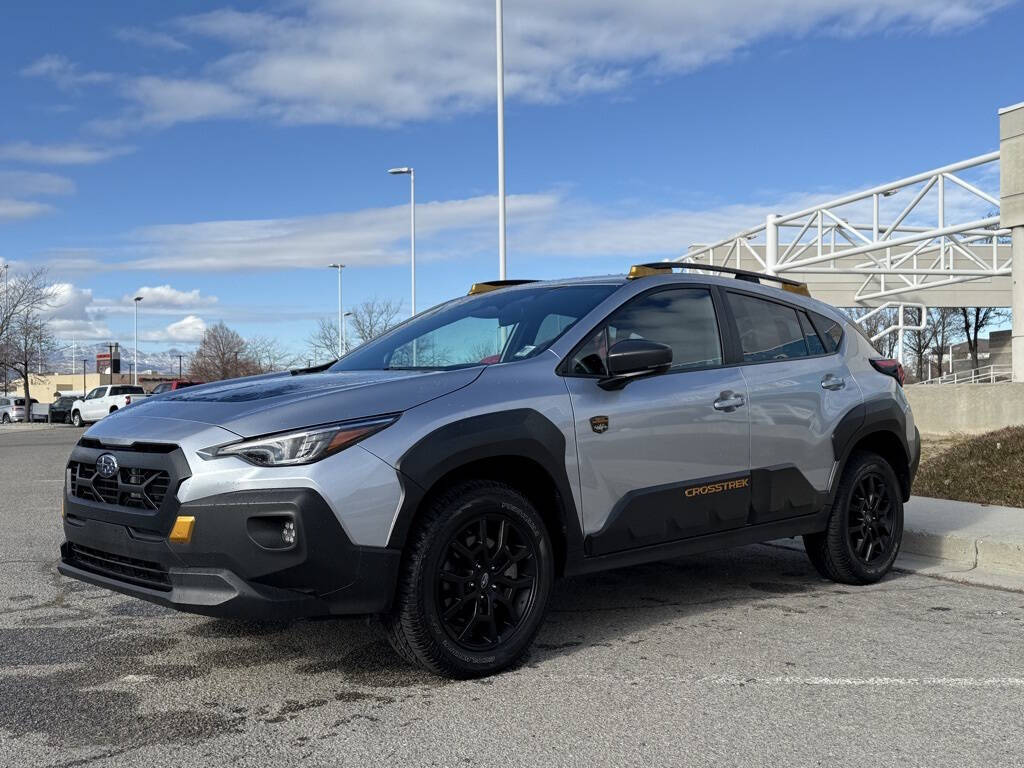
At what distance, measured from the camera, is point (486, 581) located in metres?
4.28

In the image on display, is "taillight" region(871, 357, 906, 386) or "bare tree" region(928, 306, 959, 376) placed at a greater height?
"bare tree" region(928, 306, 959, 376)

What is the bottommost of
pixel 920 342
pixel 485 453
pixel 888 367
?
pixel 485 453

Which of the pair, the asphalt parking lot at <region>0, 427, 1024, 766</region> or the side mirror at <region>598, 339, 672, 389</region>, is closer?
the asphalt parking lot at <region>0, 427, 1024, 766</region>

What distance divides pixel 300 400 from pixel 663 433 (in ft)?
5.91

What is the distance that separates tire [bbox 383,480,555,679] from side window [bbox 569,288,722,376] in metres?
0.90

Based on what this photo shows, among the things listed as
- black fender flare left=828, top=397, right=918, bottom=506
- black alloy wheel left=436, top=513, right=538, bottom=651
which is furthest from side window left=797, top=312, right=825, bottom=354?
black alloy wheel left=436, top=513, right=538, bottom=651

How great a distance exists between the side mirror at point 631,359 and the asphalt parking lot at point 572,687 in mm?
1260

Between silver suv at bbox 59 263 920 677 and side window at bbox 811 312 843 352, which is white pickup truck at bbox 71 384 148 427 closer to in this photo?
side window at bbox 811 312 843 352

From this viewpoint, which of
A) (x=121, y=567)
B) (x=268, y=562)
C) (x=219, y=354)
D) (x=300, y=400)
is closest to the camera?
(x=268, y=562)

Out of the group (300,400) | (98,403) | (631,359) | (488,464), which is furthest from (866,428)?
(98,403)

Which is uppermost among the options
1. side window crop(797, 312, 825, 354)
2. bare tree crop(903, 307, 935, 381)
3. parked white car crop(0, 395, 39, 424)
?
bare tree crop(903, 307, 935, 381)

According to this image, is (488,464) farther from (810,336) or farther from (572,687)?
(810,336)

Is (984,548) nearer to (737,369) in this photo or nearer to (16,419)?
(737,369)

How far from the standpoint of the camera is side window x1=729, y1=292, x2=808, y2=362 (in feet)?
18.5
